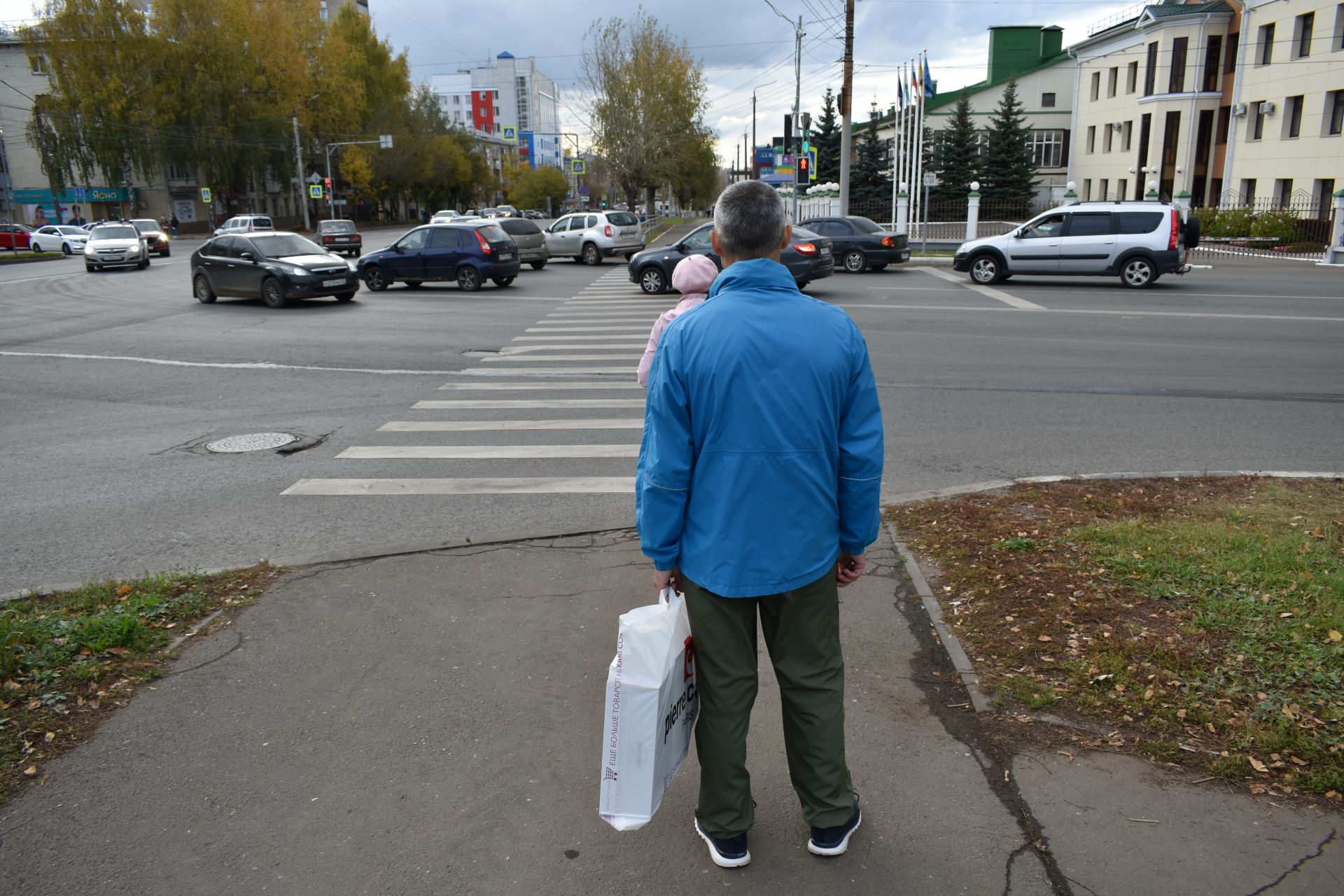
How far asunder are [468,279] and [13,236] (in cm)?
3697

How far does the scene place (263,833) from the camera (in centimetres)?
324

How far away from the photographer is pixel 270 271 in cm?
2100

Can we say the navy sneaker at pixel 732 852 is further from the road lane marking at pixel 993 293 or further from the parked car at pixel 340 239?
the parked car at pixel 340 239

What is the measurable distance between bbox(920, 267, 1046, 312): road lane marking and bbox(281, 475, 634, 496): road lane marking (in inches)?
523

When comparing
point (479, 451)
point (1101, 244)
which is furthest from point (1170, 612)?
point (1101, 244)

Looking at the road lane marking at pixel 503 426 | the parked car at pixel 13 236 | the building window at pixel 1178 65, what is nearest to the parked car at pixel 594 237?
the road lane marking at pixel 503 426

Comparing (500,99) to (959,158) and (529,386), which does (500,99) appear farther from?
(529,386)

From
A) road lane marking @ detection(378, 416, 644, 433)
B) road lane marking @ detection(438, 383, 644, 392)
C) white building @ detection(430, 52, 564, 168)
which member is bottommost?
road lane marking @ detection(378, 416, 644, 433)

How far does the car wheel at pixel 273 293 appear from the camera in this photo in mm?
21016

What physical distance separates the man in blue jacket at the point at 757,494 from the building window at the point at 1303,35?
Result: 42.9 meters

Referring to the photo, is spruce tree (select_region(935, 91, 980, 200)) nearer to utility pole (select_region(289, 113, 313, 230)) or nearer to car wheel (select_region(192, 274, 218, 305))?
car wheel (select_region(192, 274, 218, 305))

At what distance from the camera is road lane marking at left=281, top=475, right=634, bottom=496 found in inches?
285

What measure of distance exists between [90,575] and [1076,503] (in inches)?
237

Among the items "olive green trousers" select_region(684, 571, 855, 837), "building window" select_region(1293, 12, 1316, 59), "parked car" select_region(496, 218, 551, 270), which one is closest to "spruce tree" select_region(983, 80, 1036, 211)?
"building window" select_region(1293, 12, 1316, 59)
